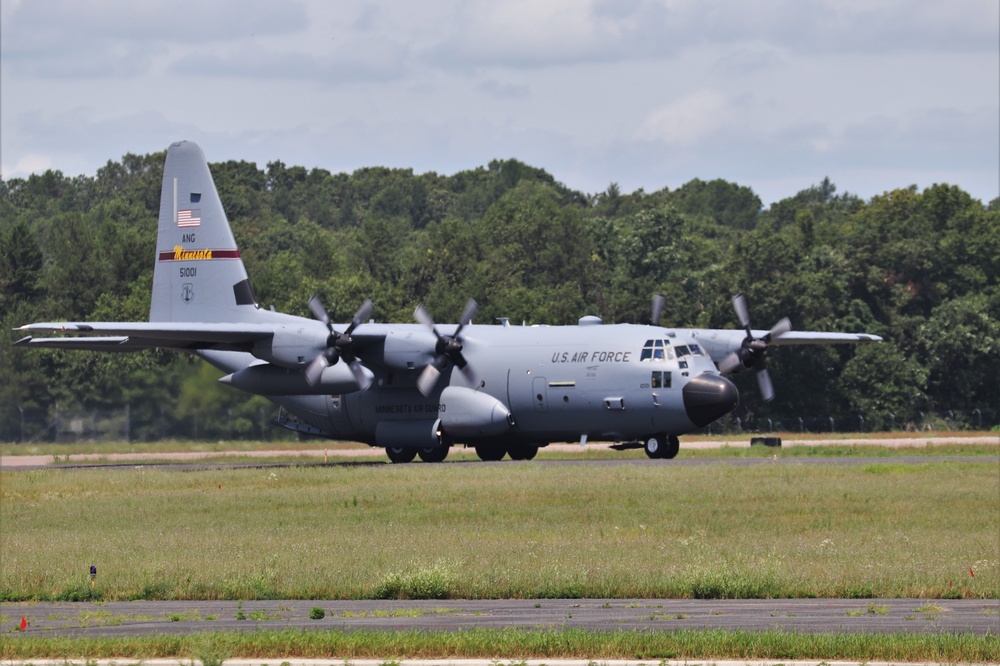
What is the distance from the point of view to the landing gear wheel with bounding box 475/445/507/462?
46.6 meters

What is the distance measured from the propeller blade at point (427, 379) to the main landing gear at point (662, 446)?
6.81 meters

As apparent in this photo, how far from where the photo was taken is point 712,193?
646ft

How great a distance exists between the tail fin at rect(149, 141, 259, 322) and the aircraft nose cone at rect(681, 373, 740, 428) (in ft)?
53.9

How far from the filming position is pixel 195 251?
4916cm

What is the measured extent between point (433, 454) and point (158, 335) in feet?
32.9

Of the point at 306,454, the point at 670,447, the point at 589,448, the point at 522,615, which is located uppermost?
the point at 670,447

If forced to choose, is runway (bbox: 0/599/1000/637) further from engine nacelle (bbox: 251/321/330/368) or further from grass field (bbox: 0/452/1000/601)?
engine nacelle (bbox: 251/321/330/368)

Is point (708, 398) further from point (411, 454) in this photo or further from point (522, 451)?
point (411, 454)

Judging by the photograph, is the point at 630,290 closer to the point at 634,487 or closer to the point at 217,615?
the point at 634,487

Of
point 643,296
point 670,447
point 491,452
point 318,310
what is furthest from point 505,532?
point 643,296

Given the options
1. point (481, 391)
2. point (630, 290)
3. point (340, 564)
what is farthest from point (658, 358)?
point (630, 290)

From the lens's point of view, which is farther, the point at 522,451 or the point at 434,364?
the point at 522,451

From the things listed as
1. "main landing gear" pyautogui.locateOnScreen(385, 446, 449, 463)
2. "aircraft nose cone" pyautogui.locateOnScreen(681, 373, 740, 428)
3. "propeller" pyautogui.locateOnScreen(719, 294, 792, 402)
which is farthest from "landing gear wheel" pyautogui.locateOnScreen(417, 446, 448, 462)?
"propeller" pyautogui.locateOnScreen(719, 294, 792, 402)

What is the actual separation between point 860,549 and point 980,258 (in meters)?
68.2
